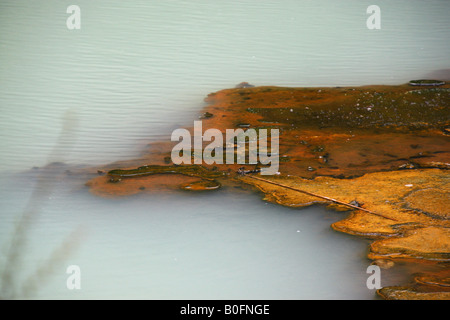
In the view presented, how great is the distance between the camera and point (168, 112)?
477cm

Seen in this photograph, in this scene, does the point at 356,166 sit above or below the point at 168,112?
below

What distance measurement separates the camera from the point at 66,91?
204 inches

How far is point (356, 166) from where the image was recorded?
379cm

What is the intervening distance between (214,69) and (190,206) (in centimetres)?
249

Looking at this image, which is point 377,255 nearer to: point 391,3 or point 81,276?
point 81,276

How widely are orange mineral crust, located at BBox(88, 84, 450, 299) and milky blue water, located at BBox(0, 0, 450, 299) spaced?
154mm

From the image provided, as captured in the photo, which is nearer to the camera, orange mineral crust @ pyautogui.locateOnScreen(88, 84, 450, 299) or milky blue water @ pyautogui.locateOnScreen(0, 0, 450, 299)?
milky blue water @ pyautogui.locateOnScreen(0, 0, 450, 299)

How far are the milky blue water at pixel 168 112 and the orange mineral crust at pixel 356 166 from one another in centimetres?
15

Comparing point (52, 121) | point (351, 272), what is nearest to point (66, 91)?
point (52, 121)

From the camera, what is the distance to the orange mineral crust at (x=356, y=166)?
9.80 feet

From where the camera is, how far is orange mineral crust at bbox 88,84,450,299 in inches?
118

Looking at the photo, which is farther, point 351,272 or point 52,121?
point 52,121

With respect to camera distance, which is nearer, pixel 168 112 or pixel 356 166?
pixel 356 166

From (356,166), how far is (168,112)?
1838mm
